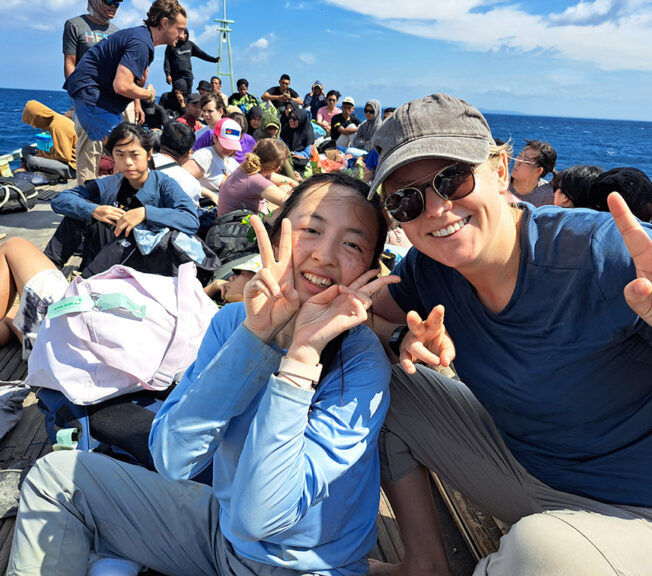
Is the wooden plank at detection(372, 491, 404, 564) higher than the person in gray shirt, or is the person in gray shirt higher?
the person in gray shirt

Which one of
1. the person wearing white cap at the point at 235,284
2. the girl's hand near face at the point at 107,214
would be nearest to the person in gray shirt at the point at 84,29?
the girl's hand near face at the point at 107,214

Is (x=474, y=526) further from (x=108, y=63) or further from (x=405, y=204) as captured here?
(x=108, y=63)

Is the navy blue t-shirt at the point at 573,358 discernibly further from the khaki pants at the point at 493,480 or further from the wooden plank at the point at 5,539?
the wooden plank at the point at 5,539

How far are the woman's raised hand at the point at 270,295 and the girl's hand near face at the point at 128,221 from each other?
7.35 feet

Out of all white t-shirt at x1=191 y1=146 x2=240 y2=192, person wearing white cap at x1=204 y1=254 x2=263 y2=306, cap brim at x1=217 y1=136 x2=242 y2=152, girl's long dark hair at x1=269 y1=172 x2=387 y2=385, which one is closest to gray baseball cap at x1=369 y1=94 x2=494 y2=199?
girl's long dark hair at x1=269 y1=172 x2=387 y2=385

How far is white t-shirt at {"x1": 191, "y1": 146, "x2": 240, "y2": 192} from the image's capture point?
6.31m

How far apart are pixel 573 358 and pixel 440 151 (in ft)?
2.37

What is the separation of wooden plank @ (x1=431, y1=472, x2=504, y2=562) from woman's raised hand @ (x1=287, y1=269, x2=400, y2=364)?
1.12 m

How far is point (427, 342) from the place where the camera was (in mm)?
1607

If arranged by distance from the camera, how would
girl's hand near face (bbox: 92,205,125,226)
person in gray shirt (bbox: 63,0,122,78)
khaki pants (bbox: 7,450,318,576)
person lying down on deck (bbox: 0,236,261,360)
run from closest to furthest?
khaki pants (bbox: 7,450,318,576), person lying down on deck (bbox: 0,236,261,360), girl's hand near face (bbox: 92,205,125,226), person in gray shirt (bbox: 63,0,122,78)

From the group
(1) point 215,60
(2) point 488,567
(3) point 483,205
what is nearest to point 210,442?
(2) point 488,567

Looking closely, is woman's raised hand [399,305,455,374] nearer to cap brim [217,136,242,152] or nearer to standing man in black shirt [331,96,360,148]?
cap brim [217,136,242,152]

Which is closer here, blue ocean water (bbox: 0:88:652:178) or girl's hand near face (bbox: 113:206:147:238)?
girl's hand near face (bbox: 113:206:147:238)

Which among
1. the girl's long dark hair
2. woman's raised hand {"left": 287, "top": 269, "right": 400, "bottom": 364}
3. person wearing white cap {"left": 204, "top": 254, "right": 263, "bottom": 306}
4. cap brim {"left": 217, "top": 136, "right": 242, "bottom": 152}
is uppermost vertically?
the girl's long dark hair
